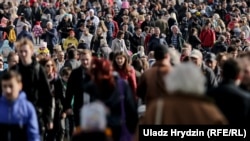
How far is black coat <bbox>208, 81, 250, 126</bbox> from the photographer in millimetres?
7098

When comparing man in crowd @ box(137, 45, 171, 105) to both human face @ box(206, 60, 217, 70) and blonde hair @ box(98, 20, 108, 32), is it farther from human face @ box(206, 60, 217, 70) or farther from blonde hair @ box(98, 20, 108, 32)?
blonde hair @ box(98, 20, 108, 32)

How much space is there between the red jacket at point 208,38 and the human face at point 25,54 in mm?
14371

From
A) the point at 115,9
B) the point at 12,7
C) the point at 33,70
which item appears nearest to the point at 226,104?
the point at 33,70

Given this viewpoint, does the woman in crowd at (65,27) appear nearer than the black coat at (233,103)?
No

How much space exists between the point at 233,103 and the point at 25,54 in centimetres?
A: 319

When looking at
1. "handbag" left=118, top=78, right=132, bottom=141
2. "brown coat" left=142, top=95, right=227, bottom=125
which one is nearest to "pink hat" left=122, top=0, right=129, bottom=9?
"handbag" left=118, top=78, right=132, bottom=141

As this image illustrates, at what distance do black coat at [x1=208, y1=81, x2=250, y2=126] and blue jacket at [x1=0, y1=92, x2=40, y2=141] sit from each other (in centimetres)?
201

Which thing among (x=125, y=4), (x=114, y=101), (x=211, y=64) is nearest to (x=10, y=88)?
(x=114, y=101)

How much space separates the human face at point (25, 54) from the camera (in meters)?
9.29

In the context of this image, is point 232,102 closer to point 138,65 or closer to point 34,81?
point 34,81

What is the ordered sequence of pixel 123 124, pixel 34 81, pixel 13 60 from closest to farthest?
pixel 123 124 → pixel 34 81 → pixel 13 60

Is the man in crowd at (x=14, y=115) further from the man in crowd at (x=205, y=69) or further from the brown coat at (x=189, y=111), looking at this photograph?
the man in crowd at (x=205, y=69)

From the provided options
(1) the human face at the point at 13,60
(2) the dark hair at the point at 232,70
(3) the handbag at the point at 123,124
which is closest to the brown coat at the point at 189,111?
(2) the dark hair at the point at 232,70

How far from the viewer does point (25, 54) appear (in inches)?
367
